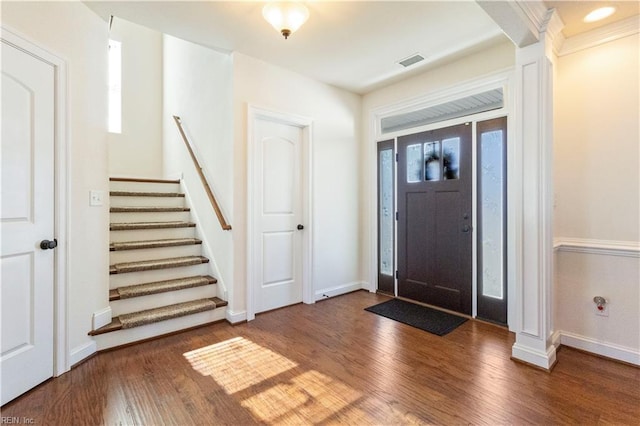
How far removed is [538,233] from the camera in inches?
86.3

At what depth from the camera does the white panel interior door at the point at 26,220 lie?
5.81 ft

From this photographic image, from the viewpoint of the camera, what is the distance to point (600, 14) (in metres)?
2.17

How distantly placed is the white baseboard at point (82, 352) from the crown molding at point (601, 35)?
14.5ft

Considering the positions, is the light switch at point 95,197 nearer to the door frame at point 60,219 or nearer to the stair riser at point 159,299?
the door frame at point 60,219

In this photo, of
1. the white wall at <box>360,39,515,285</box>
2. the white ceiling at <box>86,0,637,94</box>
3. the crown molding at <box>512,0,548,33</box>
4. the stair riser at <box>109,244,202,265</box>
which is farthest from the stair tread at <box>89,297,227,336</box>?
the crown molding at <box>512,0,548,33</box>

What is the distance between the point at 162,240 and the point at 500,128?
3.73 metres

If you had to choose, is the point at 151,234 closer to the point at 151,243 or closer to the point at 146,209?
the point at 151,243

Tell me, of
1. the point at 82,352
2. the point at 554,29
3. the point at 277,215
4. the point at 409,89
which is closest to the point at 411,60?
the point at 409,89

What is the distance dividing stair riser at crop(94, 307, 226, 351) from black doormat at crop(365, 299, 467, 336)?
5.50 ft

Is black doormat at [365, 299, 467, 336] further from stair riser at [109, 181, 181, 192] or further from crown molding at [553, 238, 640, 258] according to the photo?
stair riser at [109, 181, 181, 192]

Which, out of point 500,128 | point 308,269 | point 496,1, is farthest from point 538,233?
point 308,269

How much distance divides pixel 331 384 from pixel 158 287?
183 cm

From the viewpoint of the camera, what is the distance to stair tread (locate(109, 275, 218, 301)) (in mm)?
2633

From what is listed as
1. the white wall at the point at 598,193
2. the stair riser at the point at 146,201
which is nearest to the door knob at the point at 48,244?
the stair riser at the point at 146,201
